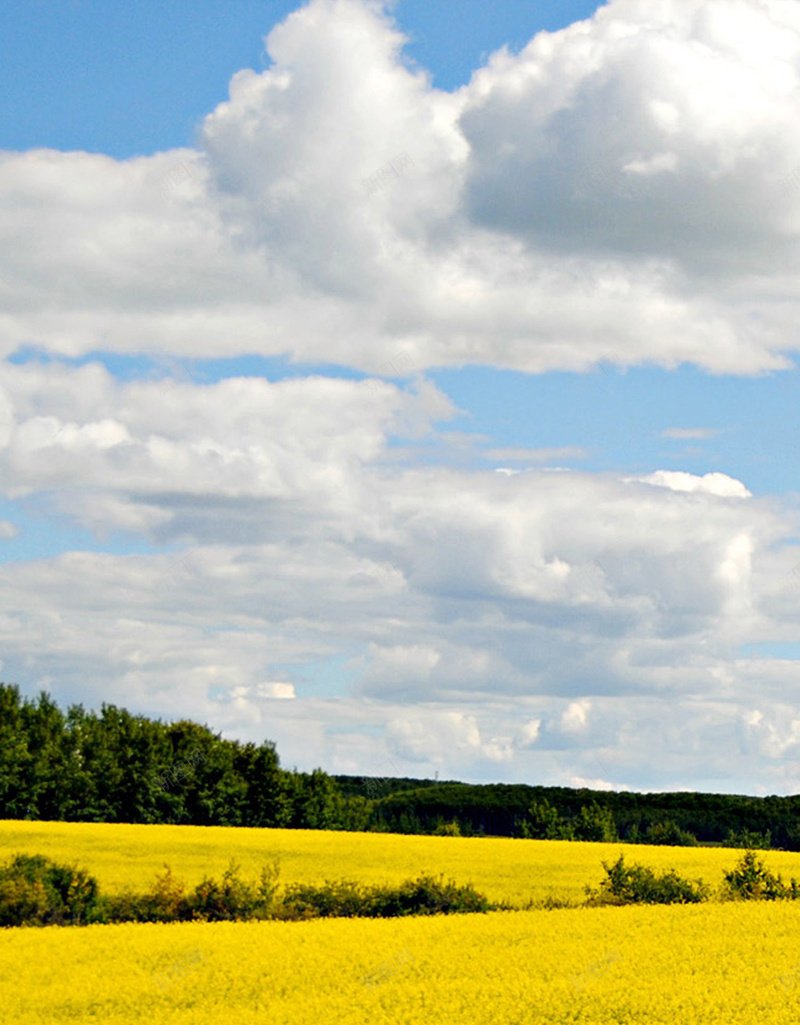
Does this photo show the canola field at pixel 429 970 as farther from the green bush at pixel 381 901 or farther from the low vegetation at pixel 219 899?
the green bush at pixel 381 901

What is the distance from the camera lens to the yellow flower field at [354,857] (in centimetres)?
4500

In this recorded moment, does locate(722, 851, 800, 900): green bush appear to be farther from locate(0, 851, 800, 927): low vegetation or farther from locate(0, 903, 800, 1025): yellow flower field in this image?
locate(0, 903, 800, 1025): yellow flower field

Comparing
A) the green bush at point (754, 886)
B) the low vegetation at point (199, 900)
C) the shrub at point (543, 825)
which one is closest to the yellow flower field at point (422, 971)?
the low vegetation at point (199, 900)

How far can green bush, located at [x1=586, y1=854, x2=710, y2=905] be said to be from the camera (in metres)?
39.9

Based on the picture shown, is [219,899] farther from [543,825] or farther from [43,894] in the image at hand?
[543,825]

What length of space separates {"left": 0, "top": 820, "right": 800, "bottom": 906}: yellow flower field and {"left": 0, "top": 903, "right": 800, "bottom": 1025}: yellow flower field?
9616 mm

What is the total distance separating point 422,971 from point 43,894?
1413 cm

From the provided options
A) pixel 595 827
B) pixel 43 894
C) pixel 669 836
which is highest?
pixel 595 827

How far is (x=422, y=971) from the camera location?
2708 centimetres

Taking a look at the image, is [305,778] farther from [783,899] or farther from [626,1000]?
[626,1000]

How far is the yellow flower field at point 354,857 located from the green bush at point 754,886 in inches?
192

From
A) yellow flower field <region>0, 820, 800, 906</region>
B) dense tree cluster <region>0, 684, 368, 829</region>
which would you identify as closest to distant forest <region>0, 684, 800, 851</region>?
dense tree cluster <region>0, 684, 368, 829</region>

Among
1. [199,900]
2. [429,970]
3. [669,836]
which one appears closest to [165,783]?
[669,836]

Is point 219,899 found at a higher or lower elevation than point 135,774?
lower
